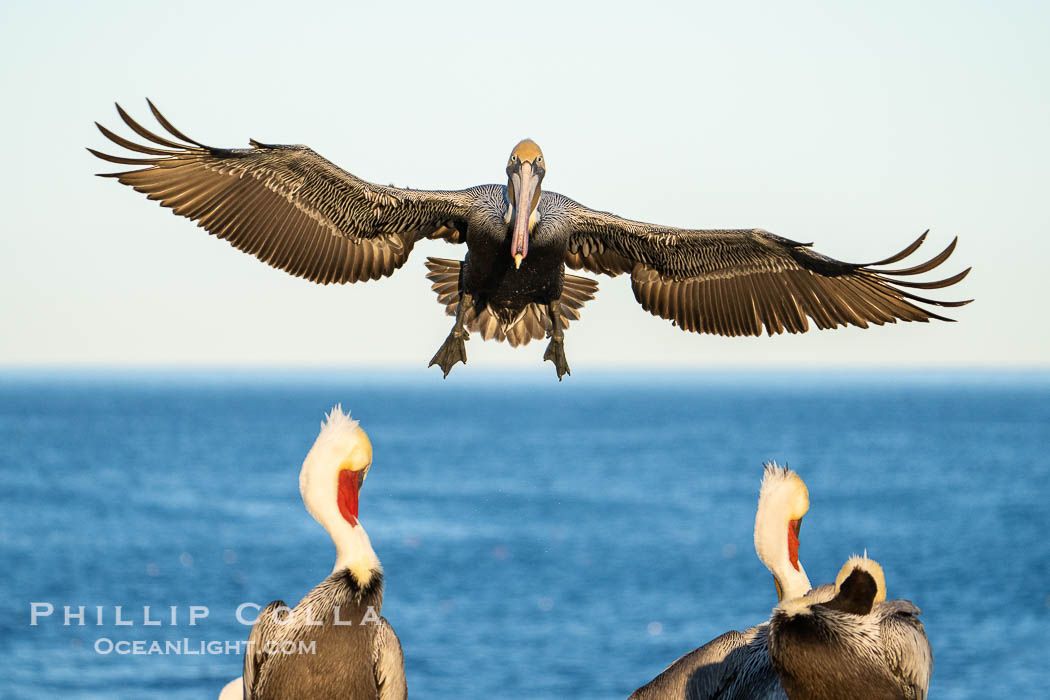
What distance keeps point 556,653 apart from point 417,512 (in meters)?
26.2

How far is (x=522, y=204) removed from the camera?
7.88 meters

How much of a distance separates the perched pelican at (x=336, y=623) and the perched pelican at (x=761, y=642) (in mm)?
1735

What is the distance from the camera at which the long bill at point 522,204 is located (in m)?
7.68

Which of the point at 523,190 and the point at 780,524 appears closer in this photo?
the point at 780,524

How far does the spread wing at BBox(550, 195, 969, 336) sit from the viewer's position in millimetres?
8555

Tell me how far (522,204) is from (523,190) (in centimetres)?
10

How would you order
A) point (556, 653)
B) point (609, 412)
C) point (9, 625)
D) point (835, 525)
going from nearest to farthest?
point (556, 653) < point (9, 625) < point (835, 525) < point (609, 412)

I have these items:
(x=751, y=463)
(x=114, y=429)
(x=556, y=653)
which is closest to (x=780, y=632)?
(x=556, y=653)

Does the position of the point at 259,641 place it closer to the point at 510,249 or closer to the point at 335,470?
the point at 335,470

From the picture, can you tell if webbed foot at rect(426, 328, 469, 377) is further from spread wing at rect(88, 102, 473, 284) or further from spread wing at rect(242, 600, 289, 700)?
spread wing at rect(242, 600, 289, 700)

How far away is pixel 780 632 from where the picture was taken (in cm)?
630

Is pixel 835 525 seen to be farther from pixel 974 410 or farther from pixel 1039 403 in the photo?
pixel 1039 403

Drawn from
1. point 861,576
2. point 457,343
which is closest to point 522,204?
point 457,343

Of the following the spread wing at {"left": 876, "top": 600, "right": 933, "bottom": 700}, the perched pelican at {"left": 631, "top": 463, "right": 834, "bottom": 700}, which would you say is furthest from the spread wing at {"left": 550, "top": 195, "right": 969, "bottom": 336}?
the spread wing at {"left": 876, "top": 600, "right": 933, "bottom": 700}
